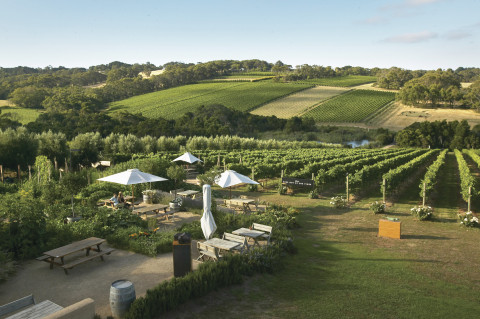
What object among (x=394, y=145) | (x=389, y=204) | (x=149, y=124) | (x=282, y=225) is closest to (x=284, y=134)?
(x=394, y=145)

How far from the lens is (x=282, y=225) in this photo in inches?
497

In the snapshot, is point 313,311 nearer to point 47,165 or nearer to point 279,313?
point 279,313

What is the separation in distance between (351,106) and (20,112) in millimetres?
80195

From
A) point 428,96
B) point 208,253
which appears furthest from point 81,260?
point 428,96

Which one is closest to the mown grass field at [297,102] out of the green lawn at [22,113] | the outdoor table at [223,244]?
the green lawn at [22,113]

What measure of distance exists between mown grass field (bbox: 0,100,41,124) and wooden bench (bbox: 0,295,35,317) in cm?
7079

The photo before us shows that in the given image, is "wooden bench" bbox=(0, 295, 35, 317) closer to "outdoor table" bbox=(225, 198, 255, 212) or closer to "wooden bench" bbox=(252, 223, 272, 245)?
"wooden bench" bbox=(252, 223, 272, 245)

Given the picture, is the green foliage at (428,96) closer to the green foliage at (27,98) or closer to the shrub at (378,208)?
the shrub at (378,208)

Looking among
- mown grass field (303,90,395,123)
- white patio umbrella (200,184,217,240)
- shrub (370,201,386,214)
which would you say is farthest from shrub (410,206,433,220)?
mown grass field (303,90,395,123)

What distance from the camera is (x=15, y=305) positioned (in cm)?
566

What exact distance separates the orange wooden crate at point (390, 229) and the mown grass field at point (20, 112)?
233 ft

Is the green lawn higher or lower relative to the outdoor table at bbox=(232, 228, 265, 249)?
higher

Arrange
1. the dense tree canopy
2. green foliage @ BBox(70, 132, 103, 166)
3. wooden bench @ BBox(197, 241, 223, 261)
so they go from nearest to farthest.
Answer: wooden bench @ BBox(197, 241, 223, 261)
green foliage @ BBox(70, 132, 103, 166)
the dense tree canopy

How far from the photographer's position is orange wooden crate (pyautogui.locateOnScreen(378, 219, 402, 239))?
12.2m
